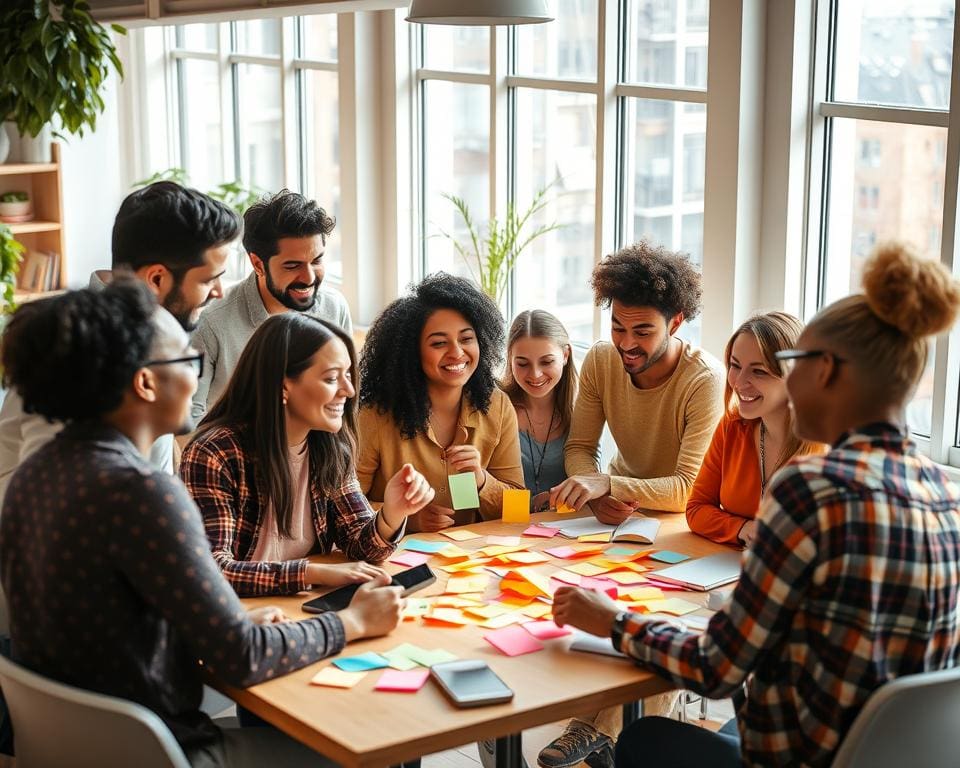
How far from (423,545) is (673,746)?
82 cm

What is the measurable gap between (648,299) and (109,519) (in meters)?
1.87

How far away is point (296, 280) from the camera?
3.74 meters

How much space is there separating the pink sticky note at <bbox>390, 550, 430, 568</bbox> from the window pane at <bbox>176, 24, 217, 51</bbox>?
5044 millimetres

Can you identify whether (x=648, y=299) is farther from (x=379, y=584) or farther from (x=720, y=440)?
(x=379, y=584)

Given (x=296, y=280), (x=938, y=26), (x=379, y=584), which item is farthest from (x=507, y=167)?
(x=379, y=584)

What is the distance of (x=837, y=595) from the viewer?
1.90 meters

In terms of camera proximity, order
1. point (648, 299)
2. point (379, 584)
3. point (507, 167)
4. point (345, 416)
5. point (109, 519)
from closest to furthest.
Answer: point (109, 519)
point (379, 584)
point (345, 416)
point (648, 299)
point (507, 167)

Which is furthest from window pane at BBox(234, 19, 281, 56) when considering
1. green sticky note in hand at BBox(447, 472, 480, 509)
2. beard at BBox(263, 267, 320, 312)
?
green sticky note in hand at BBox(447, 472, 480, 509)

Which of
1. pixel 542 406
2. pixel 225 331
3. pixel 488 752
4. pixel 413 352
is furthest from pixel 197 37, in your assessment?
pixel 488 752

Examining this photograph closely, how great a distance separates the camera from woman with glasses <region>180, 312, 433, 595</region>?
8.51 feet

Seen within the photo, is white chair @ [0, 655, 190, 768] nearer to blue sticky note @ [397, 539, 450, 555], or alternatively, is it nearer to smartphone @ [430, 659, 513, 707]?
smartphone @ [430, 659, 513, 707]

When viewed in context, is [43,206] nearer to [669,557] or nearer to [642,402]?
[642,402]

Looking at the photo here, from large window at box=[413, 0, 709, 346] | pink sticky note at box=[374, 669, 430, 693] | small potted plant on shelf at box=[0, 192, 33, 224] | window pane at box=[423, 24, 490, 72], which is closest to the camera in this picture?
pink sticky note at box=[374, 669, 430, 693]

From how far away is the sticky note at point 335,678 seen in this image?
2.12 m
